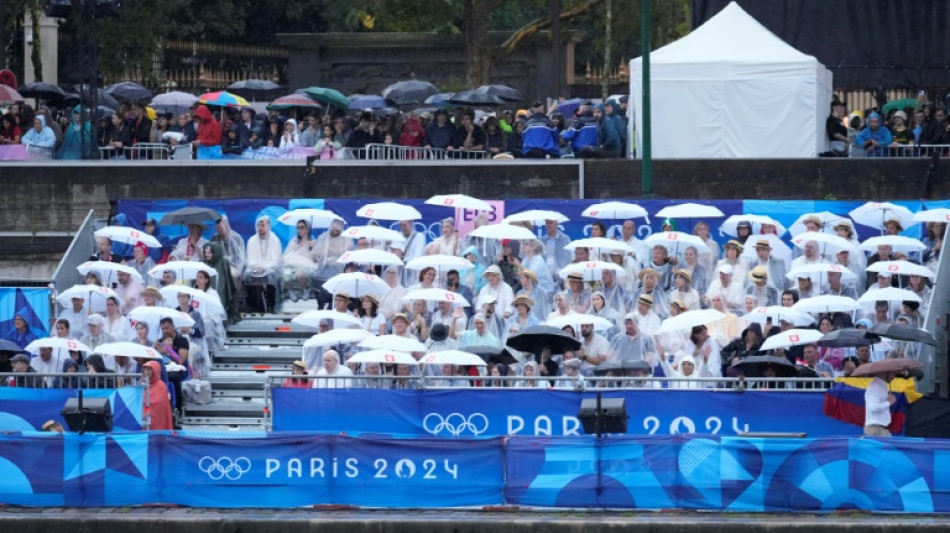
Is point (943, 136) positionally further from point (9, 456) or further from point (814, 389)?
point (9, 456)

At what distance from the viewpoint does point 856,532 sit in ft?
56.7

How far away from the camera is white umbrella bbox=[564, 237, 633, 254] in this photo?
77.1ft

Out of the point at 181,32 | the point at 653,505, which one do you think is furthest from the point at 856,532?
the point at 181,32

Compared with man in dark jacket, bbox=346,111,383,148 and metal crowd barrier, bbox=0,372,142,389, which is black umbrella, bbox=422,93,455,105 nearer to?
man in dark jacket, bbox=346,111,383,148

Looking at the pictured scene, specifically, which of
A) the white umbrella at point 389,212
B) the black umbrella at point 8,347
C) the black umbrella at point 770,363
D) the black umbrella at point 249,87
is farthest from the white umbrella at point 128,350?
the black umbrella at point 249,87

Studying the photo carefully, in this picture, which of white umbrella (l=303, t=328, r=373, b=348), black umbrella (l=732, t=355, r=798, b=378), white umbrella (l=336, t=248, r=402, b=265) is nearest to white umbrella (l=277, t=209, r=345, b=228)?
white umbrella (l=336, t=248, r=402, b=265)

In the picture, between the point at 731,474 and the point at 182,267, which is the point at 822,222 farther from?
the point at 182,267

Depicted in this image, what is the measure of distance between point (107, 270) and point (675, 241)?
291 inches

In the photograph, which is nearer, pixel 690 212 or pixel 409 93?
pixel 690 212

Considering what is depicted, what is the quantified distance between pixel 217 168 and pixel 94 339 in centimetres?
647

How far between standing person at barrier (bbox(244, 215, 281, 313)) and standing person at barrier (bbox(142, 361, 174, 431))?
5.17 meters

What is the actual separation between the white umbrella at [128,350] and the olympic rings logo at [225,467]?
2.54m

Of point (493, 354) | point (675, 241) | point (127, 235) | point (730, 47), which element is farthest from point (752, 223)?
point (127, 235)

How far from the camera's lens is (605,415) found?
60.1 ft
